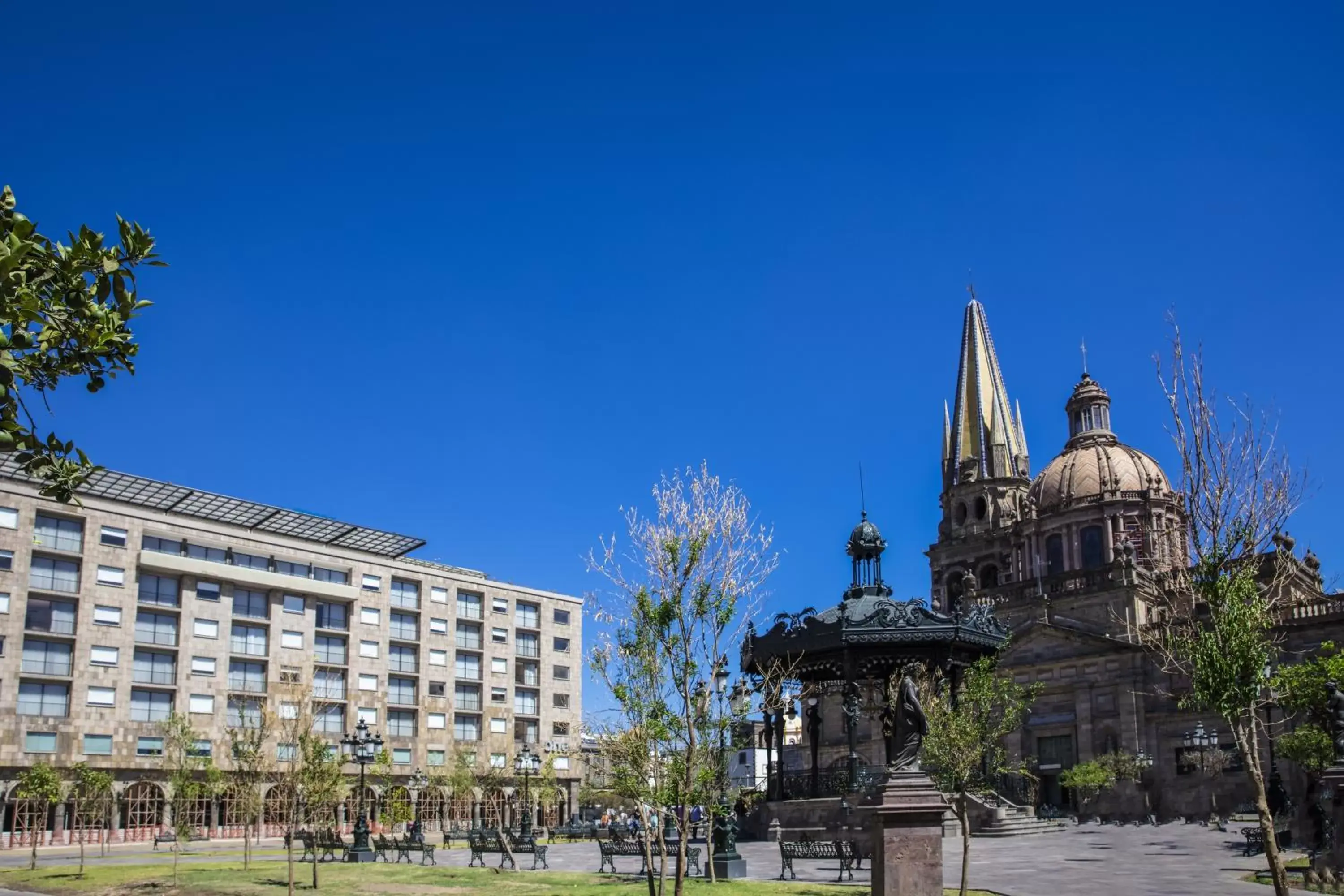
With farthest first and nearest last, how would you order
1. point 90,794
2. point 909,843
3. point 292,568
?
point 292,568 < point 90,794 < point 909,843

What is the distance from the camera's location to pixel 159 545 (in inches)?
2435

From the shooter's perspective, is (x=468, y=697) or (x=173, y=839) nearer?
(x=173, y=839)

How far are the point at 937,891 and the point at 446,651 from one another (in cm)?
6444

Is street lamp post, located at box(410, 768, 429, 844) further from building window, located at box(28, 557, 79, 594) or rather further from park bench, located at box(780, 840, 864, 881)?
park bench, located at box(780, 840, 864, 881)

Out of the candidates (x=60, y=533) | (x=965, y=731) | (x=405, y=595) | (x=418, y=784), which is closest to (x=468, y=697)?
(x=405, y=595)

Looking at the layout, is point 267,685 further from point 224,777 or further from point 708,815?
point 708,815

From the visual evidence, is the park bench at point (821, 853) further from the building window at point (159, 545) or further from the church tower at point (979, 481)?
the church tower at point (979, 481)

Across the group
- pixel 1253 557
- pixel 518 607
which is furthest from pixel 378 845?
pixel 518 607

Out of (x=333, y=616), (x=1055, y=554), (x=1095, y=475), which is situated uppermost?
(x=1095, y=475)

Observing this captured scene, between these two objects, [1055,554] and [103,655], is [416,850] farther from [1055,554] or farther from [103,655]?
[1055,554]

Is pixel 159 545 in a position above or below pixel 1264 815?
above

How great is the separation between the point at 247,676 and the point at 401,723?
10.5 m

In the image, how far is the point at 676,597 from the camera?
54.2 feet

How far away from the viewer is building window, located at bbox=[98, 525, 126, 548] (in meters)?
59.2
